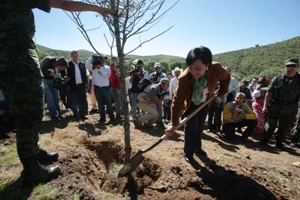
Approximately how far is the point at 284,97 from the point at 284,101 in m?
0.11

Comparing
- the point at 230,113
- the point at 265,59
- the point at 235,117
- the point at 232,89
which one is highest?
the point at 265,59

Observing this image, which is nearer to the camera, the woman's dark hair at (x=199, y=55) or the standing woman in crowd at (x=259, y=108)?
the woman's dark hair at (x=199, y=55)

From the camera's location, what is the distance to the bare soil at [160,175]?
7.59ft

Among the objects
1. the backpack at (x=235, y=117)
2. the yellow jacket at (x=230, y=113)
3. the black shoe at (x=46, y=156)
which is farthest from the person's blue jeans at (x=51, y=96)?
the backpack at (x=235, y=117)

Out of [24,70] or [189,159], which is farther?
[189,159]

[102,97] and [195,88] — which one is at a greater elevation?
[195,88]

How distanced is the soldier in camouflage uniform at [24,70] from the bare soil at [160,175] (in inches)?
20.6

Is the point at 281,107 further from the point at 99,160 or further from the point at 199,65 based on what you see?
the point at 99,160

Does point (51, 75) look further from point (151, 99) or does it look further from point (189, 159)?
point (189, 159)

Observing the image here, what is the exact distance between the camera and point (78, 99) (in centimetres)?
559

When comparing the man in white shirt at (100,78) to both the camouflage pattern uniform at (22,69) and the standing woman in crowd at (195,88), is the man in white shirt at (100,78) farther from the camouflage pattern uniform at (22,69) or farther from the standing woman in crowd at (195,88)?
the camouflage pattern uniform at (22,69)

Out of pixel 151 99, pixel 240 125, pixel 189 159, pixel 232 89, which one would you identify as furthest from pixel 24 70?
pixel 232 89

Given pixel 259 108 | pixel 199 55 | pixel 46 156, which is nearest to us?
pixel 199 55

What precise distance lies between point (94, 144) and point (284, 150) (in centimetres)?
470
